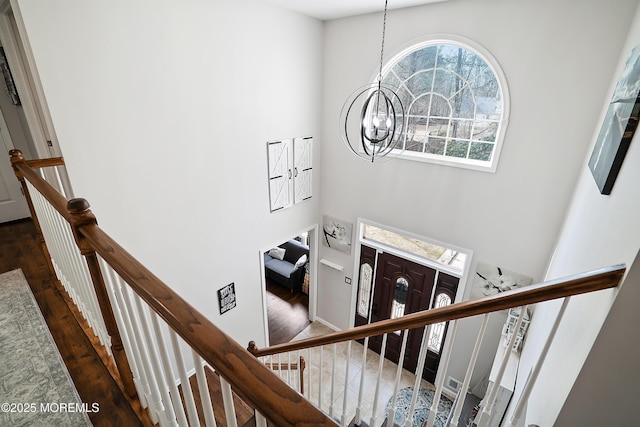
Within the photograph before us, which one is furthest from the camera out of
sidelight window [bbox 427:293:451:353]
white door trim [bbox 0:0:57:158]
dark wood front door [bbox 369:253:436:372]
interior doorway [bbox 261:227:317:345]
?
interior doorway [bbox 261:227:317:345]

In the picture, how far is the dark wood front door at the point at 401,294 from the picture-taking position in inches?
181

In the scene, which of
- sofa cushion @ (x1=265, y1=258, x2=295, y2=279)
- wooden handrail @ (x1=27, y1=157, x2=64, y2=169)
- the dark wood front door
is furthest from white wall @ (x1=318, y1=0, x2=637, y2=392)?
wooden handrail @ (x1=27, y1=157, x2=64, y2=169)

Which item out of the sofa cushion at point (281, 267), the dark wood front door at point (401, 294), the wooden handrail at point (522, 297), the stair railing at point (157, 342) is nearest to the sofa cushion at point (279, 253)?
the sofa cushion at point (281, 267)

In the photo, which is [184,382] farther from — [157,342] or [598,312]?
[598,312]

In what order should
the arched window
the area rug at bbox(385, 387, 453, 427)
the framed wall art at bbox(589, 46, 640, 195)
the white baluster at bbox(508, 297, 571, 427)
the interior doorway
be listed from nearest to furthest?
the white baluster at bbox(508, 297, 571, 427) → the framed wall art at bbox(589, 46, 640, 195) → the arched window → the area rug at bbox(385, 387, 453, 427) → the interior doorway

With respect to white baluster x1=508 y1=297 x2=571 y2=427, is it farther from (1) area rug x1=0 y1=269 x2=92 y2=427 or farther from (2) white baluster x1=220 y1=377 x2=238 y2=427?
(1) area rug x1=0 y1=269 x2=92 y2=427

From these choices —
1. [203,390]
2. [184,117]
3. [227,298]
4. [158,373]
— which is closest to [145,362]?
[158,373]

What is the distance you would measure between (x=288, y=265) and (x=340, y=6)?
5.33 m

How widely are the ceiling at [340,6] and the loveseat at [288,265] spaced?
458 centimetres

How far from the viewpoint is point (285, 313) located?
21.1 ft

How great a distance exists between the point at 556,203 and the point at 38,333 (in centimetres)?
457

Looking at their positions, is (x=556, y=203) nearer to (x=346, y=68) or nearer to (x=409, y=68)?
(x=409, y=68)

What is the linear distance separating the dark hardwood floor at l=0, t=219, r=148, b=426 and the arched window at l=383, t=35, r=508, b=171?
3.87 meters

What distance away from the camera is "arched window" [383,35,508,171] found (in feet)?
11.5
